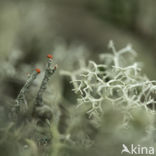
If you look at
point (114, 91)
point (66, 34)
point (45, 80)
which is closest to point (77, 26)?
point (66, 34)

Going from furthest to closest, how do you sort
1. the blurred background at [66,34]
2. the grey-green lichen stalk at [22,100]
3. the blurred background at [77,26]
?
the blurred background at [77,26], the blurred background at [66,34], the grey-green lichen stalk at [22,100]

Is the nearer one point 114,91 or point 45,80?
point 45,80

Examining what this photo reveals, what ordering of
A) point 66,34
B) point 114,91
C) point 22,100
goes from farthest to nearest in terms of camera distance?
point 66,34
point 114,91
point 22,100

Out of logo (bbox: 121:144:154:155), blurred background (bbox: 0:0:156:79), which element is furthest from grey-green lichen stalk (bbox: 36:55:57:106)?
blurred background (bbox: 0:0:156:79)

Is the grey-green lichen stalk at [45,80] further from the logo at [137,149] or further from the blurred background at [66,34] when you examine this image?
the logo at [137,149]

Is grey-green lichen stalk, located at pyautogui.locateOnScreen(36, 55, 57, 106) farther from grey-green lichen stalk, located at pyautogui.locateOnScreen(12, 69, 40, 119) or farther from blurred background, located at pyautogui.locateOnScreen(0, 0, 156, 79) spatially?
blurred background, located at pyautogui.locateOnScreen(0, 0, 156, 79)

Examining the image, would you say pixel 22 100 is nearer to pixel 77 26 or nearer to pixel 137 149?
pixel 137 149

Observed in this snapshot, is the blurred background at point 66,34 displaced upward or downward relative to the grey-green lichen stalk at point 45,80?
upward

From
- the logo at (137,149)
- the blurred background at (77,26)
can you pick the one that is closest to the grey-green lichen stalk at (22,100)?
the logo at (137,149)
